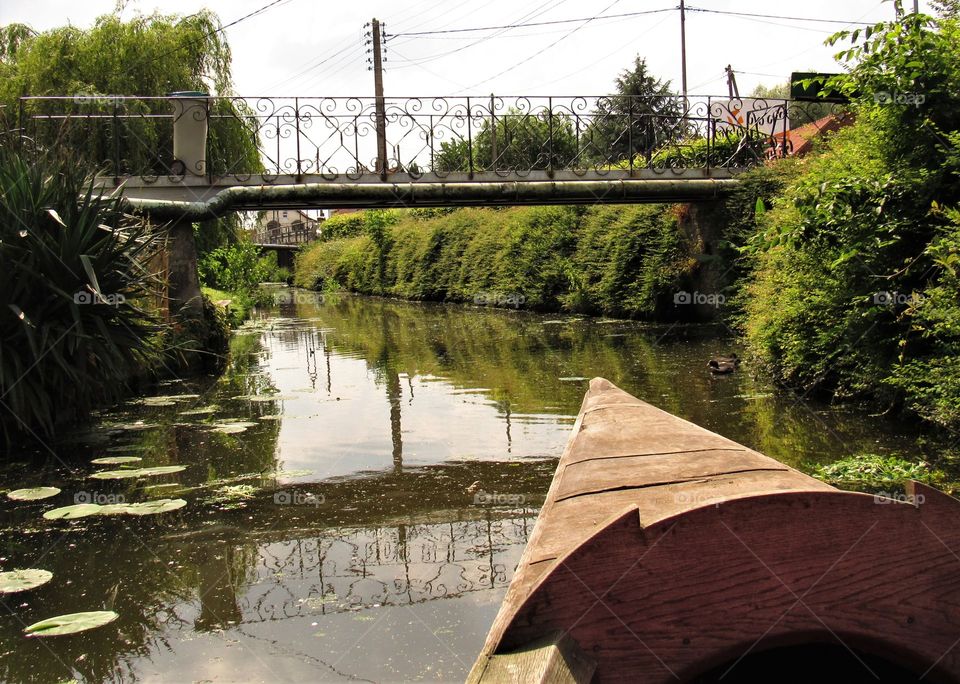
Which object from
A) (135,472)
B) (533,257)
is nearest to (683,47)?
(533,257)

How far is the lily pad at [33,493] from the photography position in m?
5.50

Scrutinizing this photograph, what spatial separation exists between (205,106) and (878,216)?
10.6 m

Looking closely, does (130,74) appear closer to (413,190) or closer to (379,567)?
(413,190)

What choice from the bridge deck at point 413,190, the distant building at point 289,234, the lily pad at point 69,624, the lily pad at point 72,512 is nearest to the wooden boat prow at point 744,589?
the lily pad at point 69,624

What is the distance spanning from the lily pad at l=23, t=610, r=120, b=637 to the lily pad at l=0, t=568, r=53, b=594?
399 mm

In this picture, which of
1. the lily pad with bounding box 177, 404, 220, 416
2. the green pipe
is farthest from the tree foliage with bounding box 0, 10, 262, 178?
the lily pad with bounding box 177, 404, 220, 416

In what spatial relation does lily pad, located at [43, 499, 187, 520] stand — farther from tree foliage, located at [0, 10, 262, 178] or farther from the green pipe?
tree foliage, located at [0, 10, 262, 178]

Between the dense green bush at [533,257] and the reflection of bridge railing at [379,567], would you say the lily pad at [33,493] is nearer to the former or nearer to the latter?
the reflection of bridge railing at [379,567]

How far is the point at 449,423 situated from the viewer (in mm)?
8062

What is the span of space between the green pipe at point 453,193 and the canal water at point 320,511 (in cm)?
358

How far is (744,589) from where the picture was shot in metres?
1.87

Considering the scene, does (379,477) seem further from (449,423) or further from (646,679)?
(646,679)

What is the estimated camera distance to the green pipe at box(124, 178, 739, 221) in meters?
13.8

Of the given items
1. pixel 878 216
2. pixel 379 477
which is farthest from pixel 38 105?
pixel 878 216
